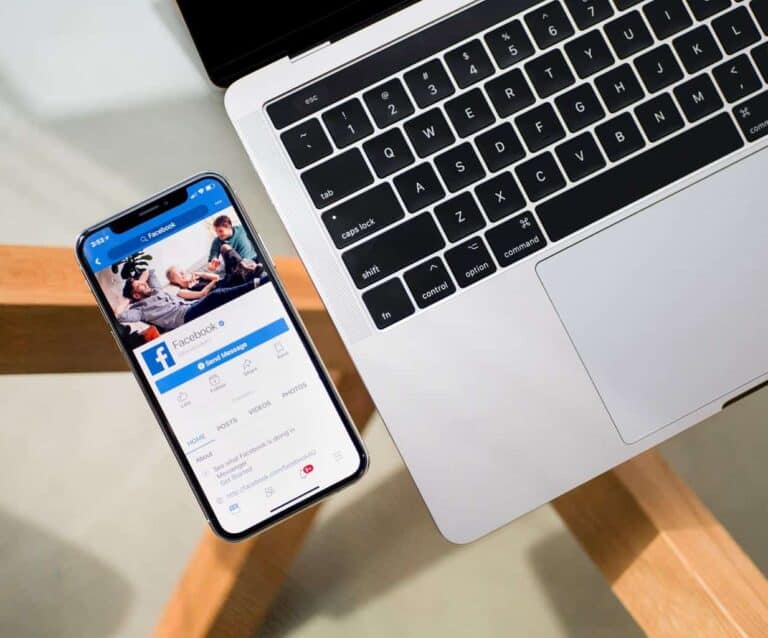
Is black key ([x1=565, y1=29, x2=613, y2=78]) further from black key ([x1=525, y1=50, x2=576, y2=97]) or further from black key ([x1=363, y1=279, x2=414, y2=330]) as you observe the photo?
black key ([x1=363, y1=279, x2=414, y2=330])

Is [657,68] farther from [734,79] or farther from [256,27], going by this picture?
[256,27]

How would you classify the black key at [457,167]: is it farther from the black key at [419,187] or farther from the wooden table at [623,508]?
the wooden table at [623,508]

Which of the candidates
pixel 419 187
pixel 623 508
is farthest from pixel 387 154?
pixel 623 508

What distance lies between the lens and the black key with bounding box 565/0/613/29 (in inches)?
15.9

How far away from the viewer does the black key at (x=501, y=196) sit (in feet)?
1.31

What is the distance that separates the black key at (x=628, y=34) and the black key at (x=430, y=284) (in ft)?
0.50

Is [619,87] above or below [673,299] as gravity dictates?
above

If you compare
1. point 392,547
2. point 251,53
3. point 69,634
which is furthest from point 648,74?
point 69,634

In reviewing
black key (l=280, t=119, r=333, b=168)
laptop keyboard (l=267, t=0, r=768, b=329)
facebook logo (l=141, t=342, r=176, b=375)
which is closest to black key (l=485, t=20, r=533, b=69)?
laptop keyboard (l=267, t=0, r=768, b=329)

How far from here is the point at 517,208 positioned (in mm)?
401

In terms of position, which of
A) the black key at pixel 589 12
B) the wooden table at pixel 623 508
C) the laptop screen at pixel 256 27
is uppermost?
the laptop screen at pixel 256 27

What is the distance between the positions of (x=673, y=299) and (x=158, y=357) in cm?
28

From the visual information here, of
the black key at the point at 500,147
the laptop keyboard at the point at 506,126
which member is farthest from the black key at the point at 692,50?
the black key at the point at 500,147

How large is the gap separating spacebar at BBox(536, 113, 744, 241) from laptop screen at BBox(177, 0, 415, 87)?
14cm
